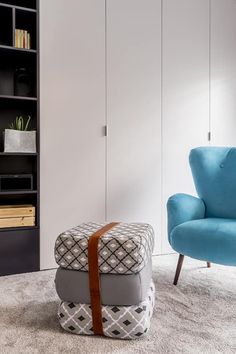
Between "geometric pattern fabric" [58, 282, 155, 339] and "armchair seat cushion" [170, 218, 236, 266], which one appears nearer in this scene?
"geometric pattern fabric" [58, 282, 155, 339]

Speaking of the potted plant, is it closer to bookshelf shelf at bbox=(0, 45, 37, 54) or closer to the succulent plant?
the succulent plant

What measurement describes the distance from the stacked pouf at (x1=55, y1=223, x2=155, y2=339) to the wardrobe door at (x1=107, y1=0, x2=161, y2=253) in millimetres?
1297

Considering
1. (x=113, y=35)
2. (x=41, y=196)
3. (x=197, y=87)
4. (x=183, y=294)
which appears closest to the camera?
(x=183, y=294)

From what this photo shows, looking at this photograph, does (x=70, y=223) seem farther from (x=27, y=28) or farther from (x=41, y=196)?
(x=27, y=28)

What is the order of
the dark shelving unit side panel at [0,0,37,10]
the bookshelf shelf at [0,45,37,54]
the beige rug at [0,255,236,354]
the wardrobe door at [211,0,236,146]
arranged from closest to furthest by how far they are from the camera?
the beige rug at [0,255,236,354]
the bookshelf shelf at [0,45,37,54]
the dark shelving unit side panel at [0,0,37,10]
the wardrobe door at [211,0,236,146]

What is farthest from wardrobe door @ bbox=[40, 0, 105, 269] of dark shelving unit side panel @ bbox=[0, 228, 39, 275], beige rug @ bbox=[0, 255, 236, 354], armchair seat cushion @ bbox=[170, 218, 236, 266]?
armchair seat cushion @ bbox=[170, 218, 236, 266]

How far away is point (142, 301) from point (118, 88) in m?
1.84

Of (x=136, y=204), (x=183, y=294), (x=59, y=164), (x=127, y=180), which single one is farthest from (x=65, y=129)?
(x=183, y=294)

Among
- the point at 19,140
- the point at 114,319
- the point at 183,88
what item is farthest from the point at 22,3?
the point at 114,319

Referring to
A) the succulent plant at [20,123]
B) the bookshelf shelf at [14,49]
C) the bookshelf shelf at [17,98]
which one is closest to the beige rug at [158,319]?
the succulent plant at [20,123]

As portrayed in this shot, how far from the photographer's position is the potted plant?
2461 millimetres

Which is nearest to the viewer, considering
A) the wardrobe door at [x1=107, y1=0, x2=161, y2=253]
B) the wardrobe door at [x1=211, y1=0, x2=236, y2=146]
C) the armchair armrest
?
the armchair armrest

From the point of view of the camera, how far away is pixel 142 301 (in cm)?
157

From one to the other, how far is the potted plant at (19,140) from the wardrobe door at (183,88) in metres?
1.17
